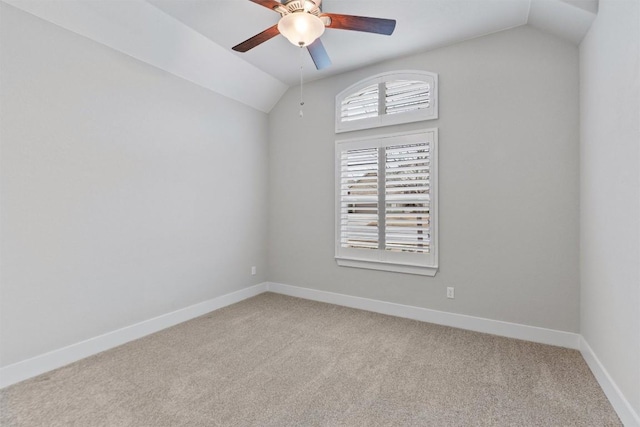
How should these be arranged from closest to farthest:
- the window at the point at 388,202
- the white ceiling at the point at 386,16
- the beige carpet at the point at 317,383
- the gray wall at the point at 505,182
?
the beige carpet at the point at 317,383, the white ceiling at the point at 386,16, the gray wall at the point at 505,182, the window at the point at 388,202

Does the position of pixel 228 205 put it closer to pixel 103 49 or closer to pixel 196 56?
pixel 196 56

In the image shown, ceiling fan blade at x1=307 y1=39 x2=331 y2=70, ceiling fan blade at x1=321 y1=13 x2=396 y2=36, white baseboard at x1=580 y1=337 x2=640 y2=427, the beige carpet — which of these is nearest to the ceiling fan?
ceiling fan blade at x1=321 y1=13 x2=396 y2=36

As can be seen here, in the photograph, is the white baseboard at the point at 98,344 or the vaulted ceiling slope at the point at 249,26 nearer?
the white baseboard at the point at 98,344

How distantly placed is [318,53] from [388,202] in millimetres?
1777

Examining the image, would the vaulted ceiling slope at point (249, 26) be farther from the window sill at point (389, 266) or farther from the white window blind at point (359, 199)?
the window sill at point (389, 266)

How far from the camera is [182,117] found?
3.37m

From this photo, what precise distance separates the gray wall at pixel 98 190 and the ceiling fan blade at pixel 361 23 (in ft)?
6.55

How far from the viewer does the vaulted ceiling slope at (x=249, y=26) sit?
7.99ft

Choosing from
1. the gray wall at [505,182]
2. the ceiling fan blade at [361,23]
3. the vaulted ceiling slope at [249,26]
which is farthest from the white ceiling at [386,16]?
the ceiling fan blade at [361,23]

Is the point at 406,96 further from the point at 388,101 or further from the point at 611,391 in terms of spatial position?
the point at 611,391

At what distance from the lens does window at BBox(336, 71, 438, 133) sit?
336 centimetres

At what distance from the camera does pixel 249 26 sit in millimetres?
2863

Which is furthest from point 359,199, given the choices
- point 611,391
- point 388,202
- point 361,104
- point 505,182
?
point 611,391

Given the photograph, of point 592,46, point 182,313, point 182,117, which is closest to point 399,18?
point 592,46
